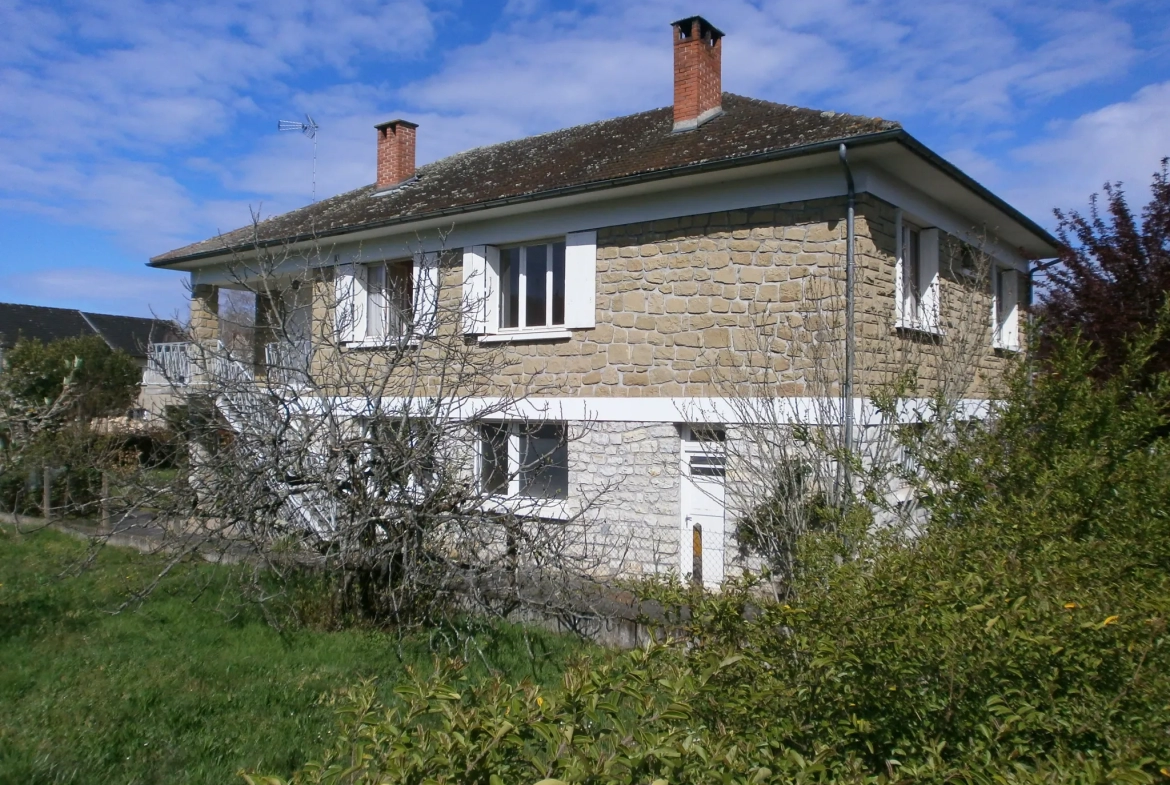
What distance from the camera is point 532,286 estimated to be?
1259 centimetres

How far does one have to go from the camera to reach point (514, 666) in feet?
23.2

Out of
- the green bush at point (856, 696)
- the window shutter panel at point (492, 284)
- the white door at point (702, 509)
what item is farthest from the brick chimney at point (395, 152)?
the green bush at point (856, 696)

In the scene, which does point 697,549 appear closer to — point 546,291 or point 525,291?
point 546,291

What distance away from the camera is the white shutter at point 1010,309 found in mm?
14828

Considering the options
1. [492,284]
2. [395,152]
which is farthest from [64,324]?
[492,284]

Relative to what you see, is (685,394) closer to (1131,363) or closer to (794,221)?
(794,221)

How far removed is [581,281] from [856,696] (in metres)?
9.16

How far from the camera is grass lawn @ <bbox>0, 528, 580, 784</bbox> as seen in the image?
500cm

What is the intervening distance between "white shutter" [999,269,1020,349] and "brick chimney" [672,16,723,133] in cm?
608

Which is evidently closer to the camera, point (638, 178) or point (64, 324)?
point (638, 178)

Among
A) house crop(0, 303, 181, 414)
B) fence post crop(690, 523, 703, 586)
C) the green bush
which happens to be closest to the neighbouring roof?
house crop(0, 303, 181, 414)

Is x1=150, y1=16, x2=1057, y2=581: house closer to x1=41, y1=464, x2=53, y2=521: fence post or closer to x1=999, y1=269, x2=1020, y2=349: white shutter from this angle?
x1=999, y1=269, x2=1020, y2=349: white shutter

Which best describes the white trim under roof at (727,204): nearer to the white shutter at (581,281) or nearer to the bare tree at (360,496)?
the white shutter at (581,281)

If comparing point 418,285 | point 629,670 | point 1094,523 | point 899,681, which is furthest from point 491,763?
point 418,285
